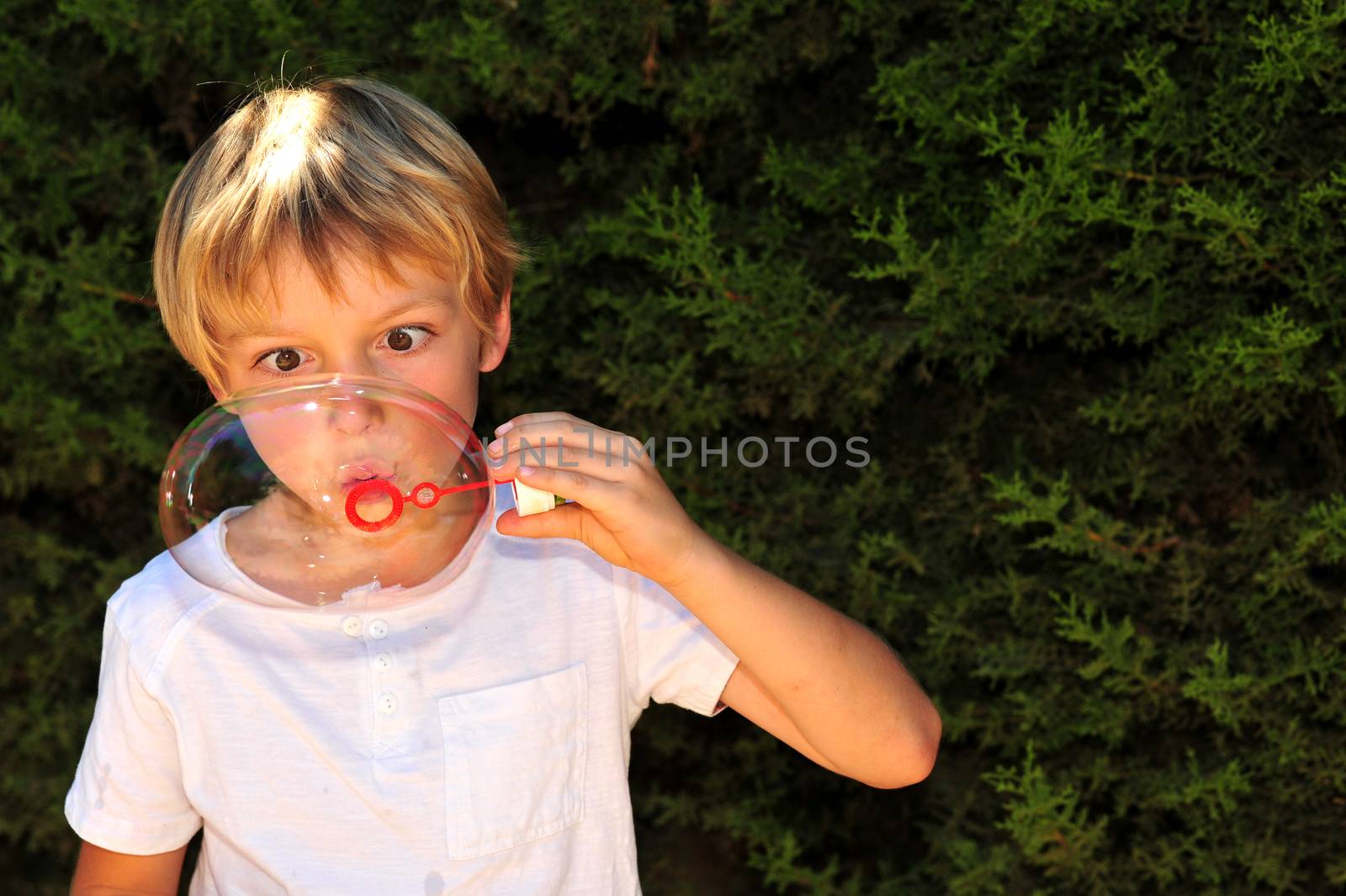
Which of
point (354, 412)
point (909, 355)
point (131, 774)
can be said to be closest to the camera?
point (354, 412)

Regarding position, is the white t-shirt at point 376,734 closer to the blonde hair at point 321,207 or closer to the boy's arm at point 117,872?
the boy's arm at point 117,872

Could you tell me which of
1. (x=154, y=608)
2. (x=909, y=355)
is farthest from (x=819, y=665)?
(x=909, y=355)

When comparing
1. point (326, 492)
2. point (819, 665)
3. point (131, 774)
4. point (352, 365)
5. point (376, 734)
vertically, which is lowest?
point (131, 774)

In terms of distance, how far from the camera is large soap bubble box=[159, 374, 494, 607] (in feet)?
5.48

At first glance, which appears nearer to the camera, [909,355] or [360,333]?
[360,333]

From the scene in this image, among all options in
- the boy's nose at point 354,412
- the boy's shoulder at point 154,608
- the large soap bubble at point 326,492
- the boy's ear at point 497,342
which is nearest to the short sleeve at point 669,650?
the large soap bubble at point 326,492

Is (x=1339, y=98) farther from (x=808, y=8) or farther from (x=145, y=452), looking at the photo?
(x=145, y=452)

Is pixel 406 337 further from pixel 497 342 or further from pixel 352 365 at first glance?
pixel 497 342

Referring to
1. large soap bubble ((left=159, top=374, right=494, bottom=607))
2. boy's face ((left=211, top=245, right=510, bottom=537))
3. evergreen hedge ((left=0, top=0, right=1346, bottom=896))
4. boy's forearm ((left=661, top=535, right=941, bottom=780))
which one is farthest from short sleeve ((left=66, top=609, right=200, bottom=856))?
evergreen hedge ((left=0, top=0, right=1346, bottom=896))

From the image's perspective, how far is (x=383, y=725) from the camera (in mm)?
1819

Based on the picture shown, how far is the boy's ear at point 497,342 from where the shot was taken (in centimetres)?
200

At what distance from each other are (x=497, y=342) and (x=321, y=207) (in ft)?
1.19

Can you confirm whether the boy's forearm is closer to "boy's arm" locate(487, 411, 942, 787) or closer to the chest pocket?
"boy's arm" locate(487, 411, 942, 787)

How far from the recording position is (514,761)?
6.08ft
